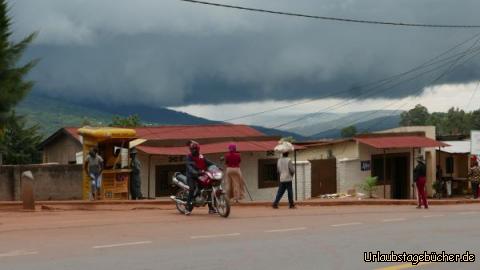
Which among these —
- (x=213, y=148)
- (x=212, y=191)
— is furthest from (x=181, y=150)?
(x=212, y=191)

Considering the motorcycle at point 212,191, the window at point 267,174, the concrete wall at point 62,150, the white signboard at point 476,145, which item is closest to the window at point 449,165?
the white signboard at point 476,145

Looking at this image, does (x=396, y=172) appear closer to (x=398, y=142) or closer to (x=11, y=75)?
Result: (x=398, y=142)

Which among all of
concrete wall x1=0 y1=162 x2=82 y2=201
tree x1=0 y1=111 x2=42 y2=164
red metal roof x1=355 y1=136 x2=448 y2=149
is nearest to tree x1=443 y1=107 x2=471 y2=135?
tree x1=0 y1=111 x2=42 y2=164

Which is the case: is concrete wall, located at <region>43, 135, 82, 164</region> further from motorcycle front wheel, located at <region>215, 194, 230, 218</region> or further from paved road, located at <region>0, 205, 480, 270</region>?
motorcycle front wheel, located at <region>215, 194, 230, 218</region>

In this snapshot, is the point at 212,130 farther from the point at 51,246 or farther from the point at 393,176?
the point at 51,246

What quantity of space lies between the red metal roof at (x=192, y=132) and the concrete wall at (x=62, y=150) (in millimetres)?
752

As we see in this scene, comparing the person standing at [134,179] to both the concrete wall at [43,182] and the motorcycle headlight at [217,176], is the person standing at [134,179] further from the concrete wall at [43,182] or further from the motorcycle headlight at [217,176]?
the motorcycle headlight at [217,176]

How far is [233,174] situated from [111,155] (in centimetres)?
520

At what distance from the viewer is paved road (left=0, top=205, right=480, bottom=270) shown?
410 inches

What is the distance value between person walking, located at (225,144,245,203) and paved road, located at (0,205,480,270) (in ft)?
7.72

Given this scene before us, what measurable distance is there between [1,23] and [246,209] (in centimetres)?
1896

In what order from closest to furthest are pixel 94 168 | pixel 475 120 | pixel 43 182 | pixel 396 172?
pixel 94 168, pixel 43 182, pixel 396 172, pixel 475 120

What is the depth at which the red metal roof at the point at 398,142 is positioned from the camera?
3647 centimetres

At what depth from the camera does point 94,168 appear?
23.3 metres
